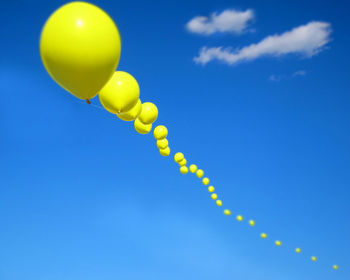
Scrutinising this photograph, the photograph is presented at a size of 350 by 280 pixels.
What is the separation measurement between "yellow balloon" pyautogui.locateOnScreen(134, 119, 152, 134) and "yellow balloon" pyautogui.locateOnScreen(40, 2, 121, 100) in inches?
135

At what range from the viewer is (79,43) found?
12.6 ft

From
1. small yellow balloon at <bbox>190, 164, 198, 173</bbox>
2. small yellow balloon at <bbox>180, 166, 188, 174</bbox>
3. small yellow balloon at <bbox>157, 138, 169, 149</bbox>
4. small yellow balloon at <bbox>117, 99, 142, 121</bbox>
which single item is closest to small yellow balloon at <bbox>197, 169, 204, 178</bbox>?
small yellow balloon at <bbox>190, 164, 198, 173</bbox>

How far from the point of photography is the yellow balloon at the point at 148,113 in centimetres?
715

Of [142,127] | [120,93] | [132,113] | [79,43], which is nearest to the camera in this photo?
[79,43]

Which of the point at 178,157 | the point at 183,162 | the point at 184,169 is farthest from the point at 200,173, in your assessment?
the point at 178,157

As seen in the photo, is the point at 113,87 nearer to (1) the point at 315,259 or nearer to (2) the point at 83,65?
(2) the point at 83,65

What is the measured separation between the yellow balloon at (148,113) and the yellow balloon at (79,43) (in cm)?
290

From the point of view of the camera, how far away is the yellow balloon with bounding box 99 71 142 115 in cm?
564

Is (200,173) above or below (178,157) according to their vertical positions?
above

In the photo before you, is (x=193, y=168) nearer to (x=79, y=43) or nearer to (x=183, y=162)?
(x=183, y=162)

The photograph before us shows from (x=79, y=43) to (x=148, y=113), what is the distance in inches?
135

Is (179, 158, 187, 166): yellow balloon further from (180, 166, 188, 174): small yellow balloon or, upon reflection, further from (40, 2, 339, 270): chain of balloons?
(40, 2, 339, 270): chain of balloons

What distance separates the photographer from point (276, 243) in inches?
369

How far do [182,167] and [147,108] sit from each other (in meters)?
2.64
